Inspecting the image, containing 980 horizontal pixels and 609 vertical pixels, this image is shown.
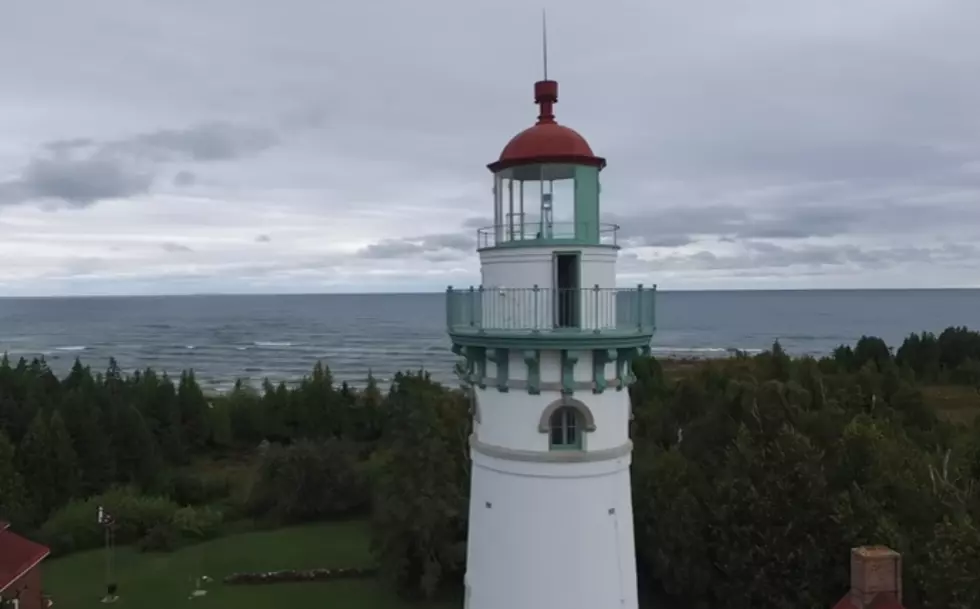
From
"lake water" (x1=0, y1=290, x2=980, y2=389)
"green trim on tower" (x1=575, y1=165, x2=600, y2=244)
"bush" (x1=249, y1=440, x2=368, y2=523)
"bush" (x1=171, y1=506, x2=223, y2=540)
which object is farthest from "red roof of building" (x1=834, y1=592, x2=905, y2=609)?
"lake water" (x1=0, y1=290, x2=980, y2=389)

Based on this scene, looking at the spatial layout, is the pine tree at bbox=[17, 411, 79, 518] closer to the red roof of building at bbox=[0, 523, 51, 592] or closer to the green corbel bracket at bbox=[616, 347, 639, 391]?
the red roof of building at bbox=[0, 523, 51, 592]

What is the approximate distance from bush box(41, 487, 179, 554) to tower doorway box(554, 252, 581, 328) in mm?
26029

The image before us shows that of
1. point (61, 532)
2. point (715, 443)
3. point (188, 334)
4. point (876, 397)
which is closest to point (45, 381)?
point (61, 532)

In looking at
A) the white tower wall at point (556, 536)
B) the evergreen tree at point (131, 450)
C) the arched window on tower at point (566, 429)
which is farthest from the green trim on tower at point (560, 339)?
the evergreen tree at point (131, 450)

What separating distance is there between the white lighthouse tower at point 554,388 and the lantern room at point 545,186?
2cm

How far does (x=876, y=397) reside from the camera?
114 feet

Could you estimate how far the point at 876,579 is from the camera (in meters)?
11.9

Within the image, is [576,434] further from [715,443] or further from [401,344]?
[401,344]

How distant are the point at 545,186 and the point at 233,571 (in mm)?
22151

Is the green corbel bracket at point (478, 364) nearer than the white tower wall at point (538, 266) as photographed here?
No

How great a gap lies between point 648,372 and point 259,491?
65.8 feet

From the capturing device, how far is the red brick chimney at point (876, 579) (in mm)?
11859

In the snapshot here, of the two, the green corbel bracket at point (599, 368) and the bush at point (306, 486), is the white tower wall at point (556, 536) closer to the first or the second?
the green corbel bracket at point (599, 368)

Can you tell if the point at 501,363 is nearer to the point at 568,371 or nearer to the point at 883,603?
the point at 568,371
